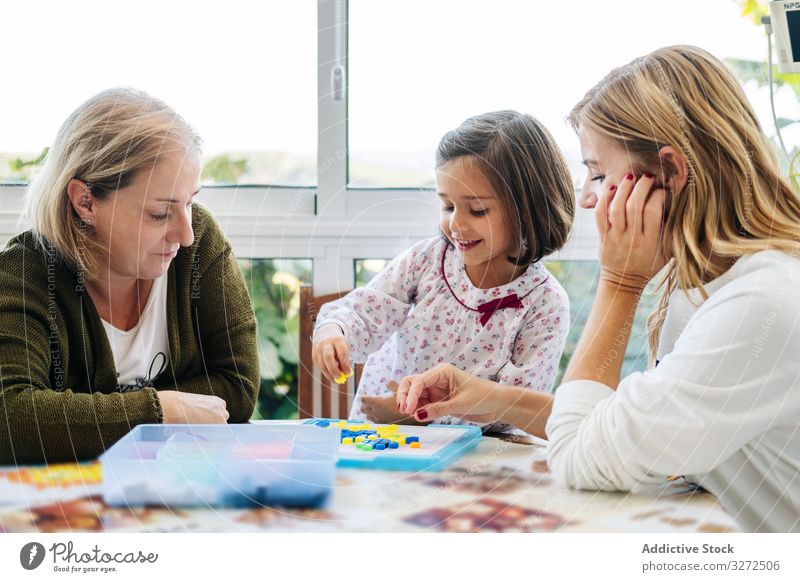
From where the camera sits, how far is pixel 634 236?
2.24 feet

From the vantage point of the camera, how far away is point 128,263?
85 centimetres

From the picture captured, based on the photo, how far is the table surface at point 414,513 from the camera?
591 millimetres

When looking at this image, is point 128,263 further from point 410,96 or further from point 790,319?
point 790,319

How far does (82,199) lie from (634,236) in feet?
1.70

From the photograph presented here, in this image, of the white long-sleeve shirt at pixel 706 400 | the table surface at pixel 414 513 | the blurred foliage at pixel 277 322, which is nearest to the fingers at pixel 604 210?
the white long-sleeve shirt at pixel 706 400

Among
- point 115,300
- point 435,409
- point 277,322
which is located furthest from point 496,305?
point 115,300

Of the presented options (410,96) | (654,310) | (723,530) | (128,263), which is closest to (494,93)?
Result: (410,96)

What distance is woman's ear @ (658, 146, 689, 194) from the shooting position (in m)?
0.68

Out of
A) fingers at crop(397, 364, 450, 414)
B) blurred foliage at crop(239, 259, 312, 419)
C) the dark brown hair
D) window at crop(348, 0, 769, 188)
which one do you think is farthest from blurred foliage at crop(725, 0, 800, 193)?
blurred foliage at crop(239, 259, 312, 419)

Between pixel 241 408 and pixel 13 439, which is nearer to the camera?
pixel 13 439

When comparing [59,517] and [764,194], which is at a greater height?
[764,194]

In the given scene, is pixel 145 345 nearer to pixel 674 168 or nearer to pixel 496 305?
pixel 496 305

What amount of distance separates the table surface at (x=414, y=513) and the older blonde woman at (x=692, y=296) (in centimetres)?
2

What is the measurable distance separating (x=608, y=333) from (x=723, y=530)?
167 millimetres
